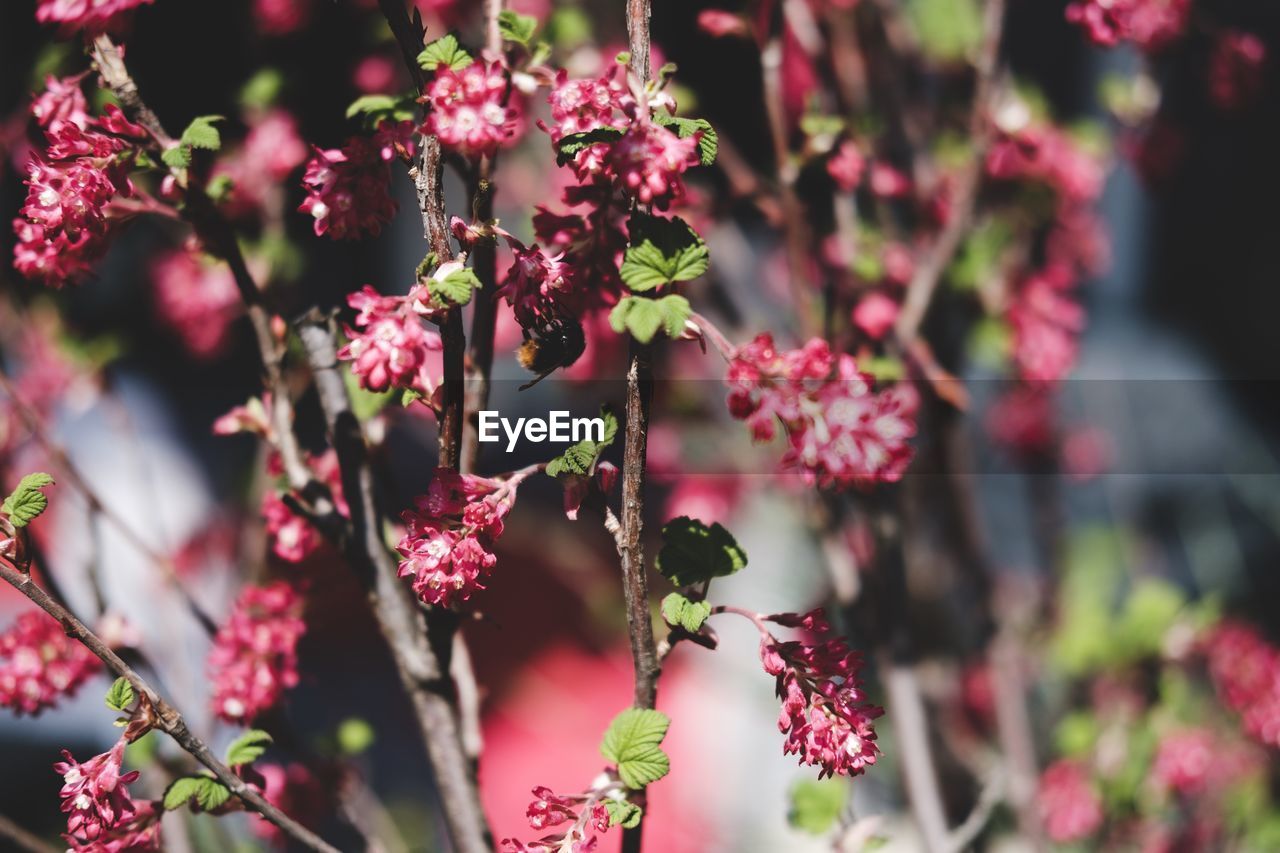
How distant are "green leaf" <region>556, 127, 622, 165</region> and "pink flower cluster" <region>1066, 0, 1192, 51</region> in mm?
594

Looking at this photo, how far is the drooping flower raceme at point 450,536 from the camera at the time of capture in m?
0.64

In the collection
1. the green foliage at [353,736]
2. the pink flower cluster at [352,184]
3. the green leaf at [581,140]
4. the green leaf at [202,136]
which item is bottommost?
the green foliage at [353,736]

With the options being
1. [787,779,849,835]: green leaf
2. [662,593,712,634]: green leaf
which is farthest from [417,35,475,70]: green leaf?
[787,779,849,835]: green leaf

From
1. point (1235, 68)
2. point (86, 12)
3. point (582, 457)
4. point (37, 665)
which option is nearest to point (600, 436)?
point (582, 457)

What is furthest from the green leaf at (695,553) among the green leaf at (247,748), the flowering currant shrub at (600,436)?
the green leaf at (247,748)

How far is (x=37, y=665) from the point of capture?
859 millimetres

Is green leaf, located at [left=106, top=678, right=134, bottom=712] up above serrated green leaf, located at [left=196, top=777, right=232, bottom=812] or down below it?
above

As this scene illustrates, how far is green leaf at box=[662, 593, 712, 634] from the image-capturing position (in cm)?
65

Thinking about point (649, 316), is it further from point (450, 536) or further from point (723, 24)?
point (723, 24)

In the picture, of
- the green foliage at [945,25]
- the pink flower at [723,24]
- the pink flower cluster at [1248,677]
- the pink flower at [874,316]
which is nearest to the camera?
the pink flower at [723,24]

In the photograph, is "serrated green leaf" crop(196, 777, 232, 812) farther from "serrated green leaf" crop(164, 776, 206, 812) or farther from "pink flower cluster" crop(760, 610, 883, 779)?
"pink flower cluster" crop(760, 610, 883, 779)

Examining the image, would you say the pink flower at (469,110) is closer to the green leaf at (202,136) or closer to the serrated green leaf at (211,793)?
the green leaf at (202,136)

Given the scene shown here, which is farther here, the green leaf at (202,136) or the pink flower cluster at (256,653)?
the pink flower cluster at (256,653)

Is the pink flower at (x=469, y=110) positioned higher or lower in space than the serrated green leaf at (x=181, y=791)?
higher
